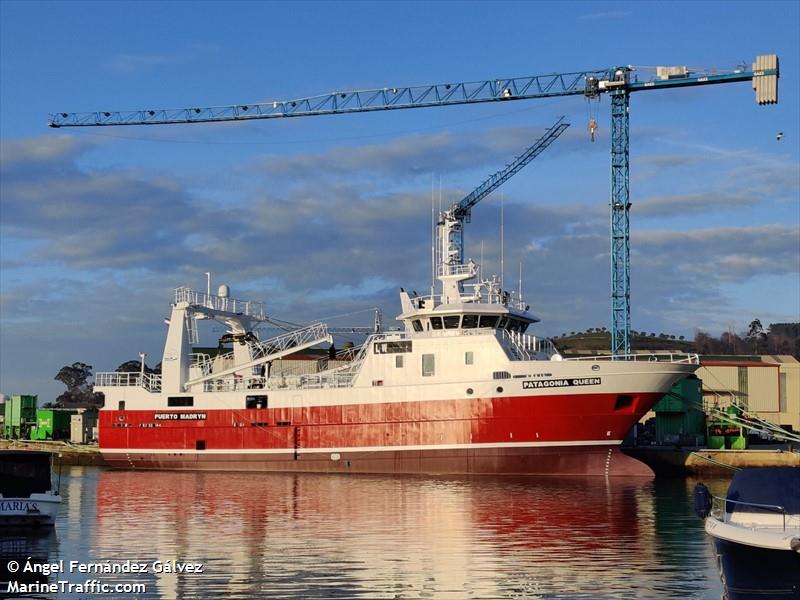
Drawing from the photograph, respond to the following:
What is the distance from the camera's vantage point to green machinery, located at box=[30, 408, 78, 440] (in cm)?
6894

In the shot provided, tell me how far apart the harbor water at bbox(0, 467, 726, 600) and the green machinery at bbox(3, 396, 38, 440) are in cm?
3687

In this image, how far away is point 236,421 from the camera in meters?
47.8

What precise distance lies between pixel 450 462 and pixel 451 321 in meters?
6.16

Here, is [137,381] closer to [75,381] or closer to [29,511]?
[29,511]

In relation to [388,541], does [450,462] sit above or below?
above

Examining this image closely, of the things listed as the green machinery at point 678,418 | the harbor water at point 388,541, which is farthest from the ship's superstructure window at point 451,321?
the green machinery at point 678,418

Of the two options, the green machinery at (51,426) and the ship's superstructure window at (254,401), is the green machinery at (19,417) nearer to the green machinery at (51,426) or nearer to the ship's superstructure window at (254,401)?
the green machinery at (51,426)

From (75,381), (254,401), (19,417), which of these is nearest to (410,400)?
(254,401)

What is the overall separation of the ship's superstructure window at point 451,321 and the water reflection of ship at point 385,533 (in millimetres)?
6924

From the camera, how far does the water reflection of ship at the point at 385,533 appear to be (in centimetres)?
1931

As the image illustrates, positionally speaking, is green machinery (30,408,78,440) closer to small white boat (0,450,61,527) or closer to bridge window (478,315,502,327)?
bridge window (478,315,502,327)

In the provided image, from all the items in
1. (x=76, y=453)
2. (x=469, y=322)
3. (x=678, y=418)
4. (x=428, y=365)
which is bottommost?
(x=76, y=453)

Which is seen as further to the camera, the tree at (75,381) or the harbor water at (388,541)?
the tree at (75,381)

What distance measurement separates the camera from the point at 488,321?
143 ft
